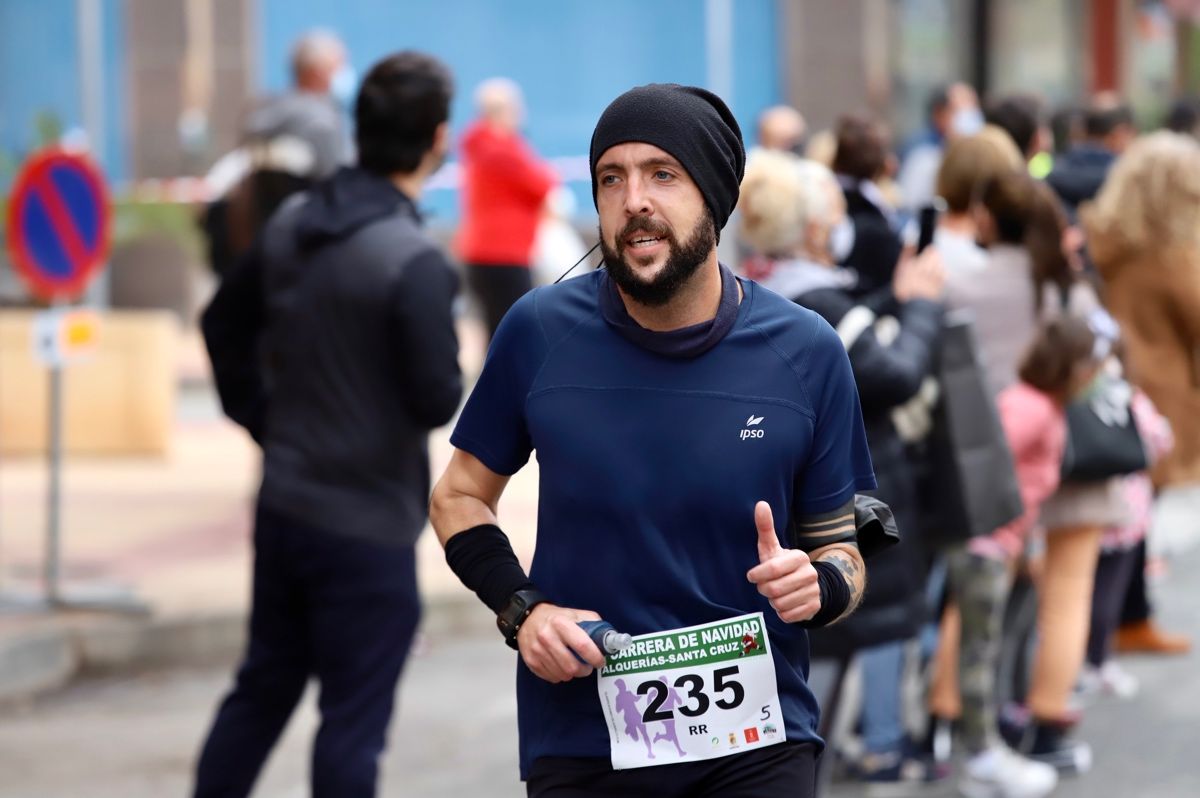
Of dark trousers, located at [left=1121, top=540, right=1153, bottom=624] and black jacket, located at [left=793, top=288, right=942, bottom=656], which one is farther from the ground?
black jacket, located at [left=793, top=288, right=942, bottom=656]

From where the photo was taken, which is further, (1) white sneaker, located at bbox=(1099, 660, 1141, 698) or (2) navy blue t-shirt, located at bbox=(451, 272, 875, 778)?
(1) white sneaker, located at bbox=(1099, 660, 1141, 698)

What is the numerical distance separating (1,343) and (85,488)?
1.50 m

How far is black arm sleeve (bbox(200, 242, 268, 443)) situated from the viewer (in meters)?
5.35

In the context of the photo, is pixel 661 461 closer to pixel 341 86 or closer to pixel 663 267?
pixel 663 267

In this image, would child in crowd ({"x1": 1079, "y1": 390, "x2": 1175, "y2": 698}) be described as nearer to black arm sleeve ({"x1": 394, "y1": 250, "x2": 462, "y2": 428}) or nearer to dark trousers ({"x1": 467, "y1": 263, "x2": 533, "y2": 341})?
black arm sleeve ({"x1": 394, "y1": 250, "x2": 462, "y2": 428})

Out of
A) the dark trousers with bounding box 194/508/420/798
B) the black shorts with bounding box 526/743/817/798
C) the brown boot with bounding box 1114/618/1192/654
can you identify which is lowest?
the brown boot with bounding box 1114/618/1192/654

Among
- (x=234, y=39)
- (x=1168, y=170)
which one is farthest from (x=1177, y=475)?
(x=234, y=39)

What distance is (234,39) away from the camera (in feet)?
61.3

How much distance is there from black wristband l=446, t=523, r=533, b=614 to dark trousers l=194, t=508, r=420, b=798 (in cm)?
146

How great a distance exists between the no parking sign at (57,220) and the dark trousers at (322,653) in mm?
3539

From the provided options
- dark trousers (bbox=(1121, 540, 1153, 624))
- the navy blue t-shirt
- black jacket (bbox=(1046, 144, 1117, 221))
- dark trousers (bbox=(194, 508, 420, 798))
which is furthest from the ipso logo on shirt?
black jacket (bbox=(1046, 144, 1117, 221))

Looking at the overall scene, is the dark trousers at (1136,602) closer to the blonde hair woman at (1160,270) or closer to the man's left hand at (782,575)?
the blonde hair woman at (1160,270)

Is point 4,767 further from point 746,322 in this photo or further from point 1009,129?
point 1009,129

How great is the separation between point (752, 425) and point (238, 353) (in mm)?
2403
